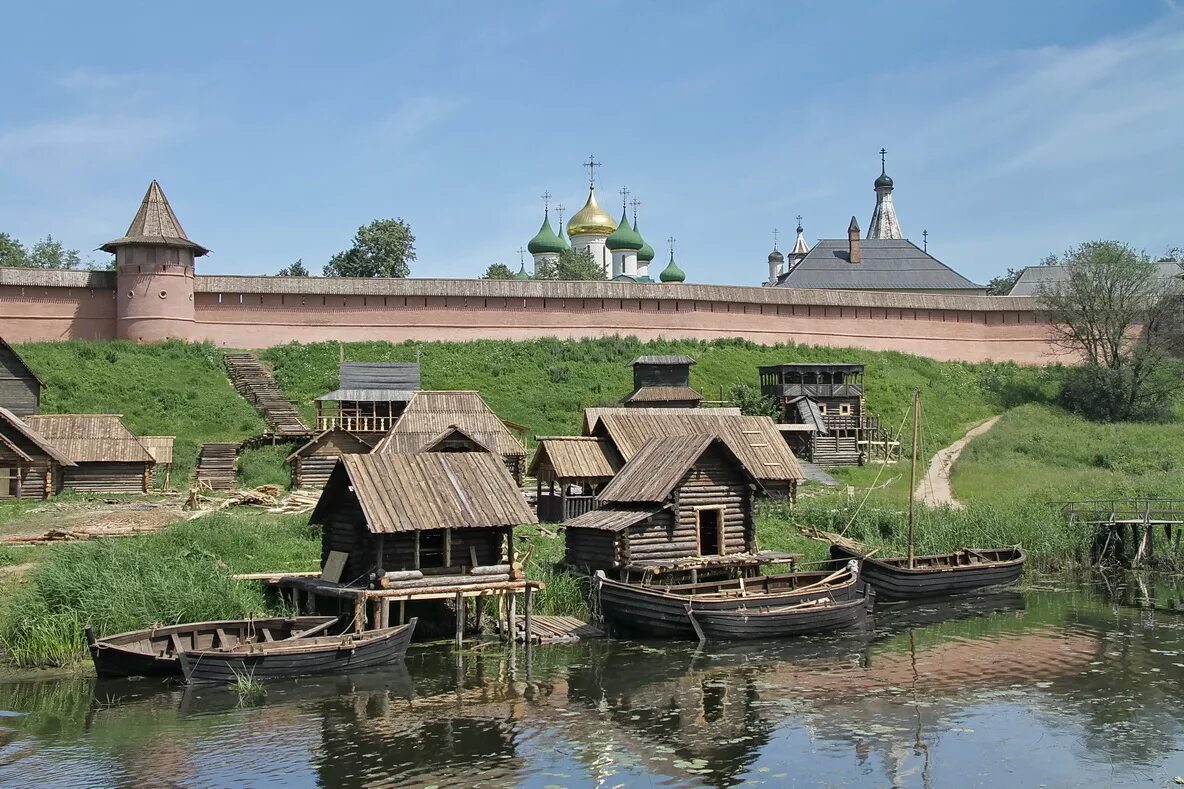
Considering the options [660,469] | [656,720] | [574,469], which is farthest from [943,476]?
[656,720]

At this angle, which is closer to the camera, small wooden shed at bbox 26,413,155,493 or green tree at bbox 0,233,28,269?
small wooden shed at bbox 26,413,155,493

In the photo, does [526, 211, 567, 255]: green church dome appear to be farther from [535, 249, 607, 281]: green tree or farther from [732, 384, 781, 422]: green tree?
[732, 384, 781, 422]: green tree

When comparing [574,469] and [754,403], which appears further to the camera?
[754,403]

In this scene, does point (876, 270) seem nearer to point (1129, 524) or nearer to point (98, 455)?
point (1129, 524)

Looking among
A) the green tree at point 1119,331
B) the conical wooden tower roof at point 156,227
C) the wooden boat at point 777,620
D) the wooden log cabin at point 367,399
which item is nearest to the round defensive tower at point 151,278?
the conical wooden tower roof at point 156,227

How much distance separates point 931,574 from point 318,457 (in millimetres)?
16864

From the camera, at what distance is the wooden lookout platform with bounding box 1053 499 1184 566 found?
89.1 ft

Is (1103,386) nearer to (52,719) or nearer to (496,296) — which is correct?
(496,296)

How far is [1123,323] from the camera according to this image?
45.5m

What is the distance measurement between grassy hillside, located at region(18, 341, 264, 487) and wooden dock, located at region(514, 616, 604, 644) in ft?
55.3

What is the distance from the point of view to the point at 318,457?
108 ft

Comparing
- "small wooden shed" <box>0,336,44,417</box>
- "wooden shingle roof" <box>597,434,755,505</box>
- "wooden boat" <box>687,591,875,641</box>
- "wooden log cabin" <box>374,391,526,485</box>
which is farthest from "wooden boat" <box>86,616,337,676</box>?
"small wooden shed" <box>0,336,44,417</box>

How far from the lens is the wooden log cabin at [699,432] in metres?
26.3

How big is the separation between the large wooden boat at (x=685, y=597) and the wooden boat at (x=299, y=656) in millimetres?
3935
